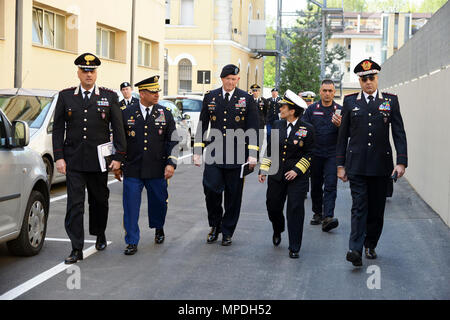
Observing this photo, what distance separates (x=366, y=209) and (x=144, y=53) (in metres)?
25.1

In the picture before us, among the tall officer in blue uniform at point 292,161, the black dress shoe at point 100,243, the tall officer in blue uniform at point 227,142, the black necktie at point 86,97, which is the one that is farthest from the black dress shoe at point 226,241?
the black necktie at point 86,97

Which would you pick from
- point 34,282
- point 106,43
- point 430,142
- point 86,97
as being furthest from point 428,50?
point 106,43

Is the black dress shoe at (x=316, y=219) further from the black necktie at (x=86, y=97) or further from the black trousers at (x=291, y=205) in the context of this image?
the black necktie at (x=86, y=97)

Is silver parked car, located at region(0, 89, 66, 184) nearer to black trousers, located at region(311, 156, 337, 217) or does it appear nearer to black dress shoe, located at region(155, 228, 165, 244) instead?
black dress shoe, located at region(155, 228, 165, 244)

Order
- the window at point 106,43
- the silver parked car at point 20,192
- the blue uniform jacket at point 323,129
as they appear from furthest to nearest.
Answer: the window at point 106,43
the blue uniform jacket at point 323,129
the silver parked car at point 20,192

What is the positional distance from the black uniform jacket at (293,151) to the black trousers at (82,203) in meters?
1.78

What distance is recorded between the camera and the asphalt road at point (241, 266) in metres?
6.25

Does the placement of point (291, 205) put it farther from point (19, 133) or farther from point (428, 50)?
point (428, 50)

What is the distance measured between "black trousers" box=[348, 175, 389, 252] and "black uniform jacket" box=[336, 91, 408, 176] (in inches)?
5.2

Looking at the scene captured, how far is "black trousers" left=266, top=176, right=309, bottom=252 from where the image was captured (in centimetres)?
783

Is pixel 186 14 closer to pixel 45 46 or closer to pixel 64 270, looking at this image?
pixel 45 46

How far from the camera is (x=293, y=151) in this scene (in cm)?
807
